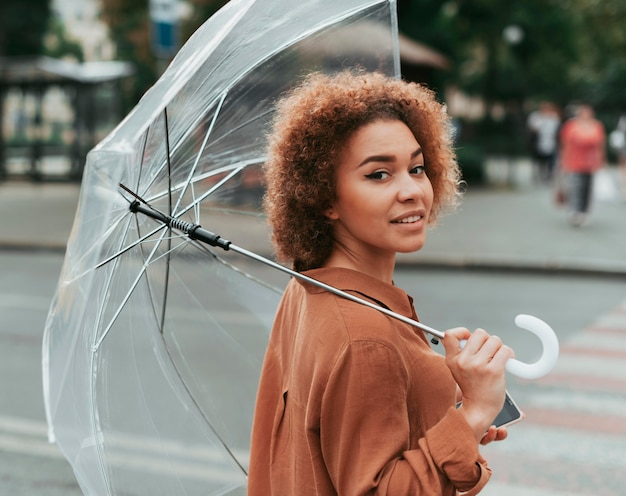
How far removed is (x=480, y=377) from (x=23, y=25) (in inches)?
1590

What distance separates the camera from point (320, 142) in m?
1.58

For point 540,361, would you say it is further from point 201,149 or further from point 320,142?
point 201,149

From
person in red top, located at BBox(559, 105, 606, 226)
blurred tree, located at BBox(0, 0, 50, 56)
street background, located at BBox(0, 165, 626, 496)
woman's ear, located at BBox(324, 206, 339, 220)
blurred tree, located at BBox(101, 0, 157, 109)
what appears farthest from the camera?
blurred tree, located at BBox(0, 0, 50, 56)

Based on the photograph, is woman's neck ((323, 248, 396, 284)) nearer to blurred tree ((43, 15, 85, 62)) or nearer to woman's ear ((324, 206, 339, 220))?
woman's ear ((324, 206, 339, 220))

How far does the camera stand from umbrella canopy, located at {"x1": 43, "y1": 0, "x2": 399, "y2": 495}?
5.96 feet

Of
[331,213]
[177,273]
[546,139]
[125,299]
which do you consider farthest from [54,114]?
[331,213]

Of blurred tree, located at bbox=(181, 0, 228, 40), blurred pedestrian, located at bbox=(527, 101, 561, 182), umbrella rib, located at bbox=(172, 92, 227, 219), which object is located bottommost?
umbrella rib, located at bbox=(172, 92, 227, 219)

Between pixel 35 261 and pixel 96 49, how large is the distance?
91182 mm

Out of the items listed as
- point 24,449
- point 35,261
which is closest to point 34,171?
point 35,261

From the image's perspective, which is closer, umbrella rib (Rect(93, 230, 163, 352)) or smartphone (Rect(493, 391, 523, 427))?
smartphone (Rect(493, 391, 523, 427))

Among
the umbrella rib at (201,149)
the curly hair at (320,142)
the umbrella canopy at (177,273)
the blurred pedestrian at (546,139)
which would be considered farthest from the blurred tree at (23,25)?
the curly hair at (320,142)

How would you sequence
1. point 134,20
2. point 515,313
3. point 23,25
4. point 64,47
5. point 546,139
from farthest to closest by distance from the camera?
point 64,47
point 23,25
point 134,20
point 546,139
point 515,313

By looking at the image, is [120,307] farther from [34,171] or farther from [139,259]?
[34,171]

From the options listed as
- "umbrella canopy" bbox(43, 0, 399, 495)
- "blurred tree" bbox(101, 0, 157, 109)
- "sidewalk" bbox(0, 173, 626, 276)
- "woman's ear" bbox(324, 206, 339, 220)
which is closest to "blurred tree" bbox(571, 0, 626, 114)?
"blurred tree" bbox(101, 0, 157, 109)
